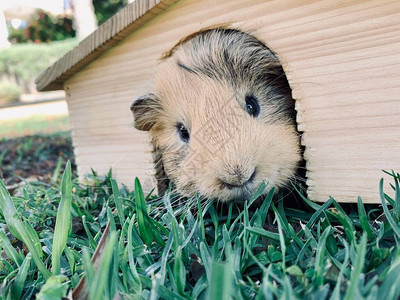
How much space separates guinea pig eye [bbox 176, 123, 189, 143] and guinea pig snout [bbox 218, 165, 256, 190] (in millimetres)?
570

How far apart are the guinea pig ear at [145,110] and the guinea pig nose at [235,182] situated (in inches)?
31.9

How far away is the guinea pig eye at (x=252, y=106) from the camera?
196 cm

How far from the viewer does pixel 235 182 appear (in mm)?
1588

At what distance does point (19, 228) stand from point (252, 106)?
1.25 metres

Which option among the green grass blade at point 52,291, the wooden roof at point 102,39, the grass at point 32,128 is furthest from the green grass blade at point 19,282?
the grass at point 32,128

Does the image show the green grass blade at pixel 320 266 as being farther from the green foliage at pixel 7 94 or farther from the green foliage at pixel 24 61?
the green foliage at pixel 24 61

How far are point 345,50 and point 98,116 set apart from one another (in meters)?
1.72

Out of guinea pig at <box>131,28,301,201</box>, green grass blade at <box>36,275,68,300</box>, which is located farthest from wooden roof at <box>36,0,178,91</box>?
green grass blade at <box>36,275,68,300</box>

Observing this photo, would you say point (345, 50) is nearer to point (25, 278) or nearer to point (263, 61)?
point (263, 61)

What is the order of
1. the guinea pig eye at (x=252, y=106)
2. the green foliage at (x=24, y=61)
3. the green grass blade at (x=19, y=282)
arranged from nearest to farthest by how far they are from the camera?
the green grass blade at (x=19, y=282)
the guinea pig eye at (x=252, y=106)
the green foliage at (x=24, y=61)

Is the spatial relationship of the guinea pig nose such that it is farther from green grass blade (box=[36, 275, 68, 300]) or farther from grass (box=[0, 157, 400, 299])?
green grass blade (box=[36, 275, 68, 300])

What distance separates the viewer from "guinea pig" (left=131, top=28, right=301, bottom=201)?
1.65m

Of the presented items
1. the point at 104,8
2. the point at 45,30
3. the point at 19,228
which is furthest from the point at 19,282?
the point at 45,30

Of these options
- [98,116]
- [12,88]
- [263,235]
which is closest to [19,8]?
[12,88]
